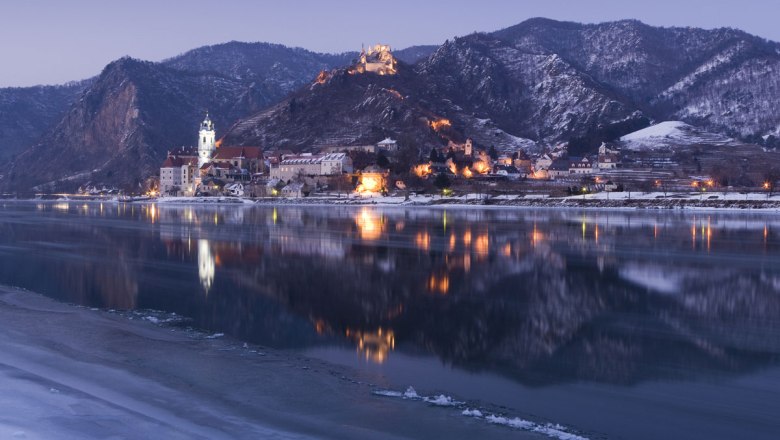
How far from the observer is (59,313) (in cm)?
1814

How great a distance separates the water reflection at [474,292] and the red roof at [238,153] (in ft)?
359

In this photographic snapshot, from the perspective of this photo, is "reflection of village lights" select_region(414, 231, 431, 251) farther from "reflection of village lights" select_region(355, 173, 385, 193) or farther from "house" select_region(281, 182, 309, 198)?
"house" select_region(281, 182, 309, 198)

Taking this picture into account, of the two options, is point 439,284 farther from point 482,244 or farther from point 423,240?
point 423,240

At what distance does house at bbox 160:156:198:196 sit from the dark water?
11575cm

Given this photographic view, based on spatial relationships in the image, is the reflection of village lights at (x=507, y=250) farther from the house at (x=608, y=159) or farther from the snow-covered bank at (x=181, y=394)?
the house at (x=608, y=159)

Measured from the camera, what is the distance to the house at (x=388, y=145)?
142125mm

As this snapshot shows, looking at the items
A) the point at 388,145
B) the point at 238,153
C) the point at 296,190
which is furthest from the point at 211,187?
the point at 388,145

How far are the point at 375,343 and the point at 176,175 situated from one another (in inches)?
5807

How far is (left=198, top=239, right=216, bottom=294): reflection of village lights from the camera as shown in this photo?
76.9ft

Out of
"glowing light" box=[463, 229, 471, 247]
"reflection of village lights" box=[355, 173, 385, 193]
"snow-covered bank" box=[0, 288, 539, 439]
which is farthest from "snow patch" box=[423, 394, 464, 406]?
"reflection of village lights" box=[355, 173, 385, 193]

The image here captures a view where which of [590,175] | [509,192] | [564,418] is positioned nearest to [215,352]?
[564,418]

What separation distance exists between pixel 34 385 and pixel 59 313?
8034mm

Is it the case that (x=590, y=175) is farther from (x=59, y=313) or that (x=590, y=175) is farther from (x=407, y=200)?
(x=59, y=313)

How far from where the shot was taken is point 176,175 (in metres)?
154
